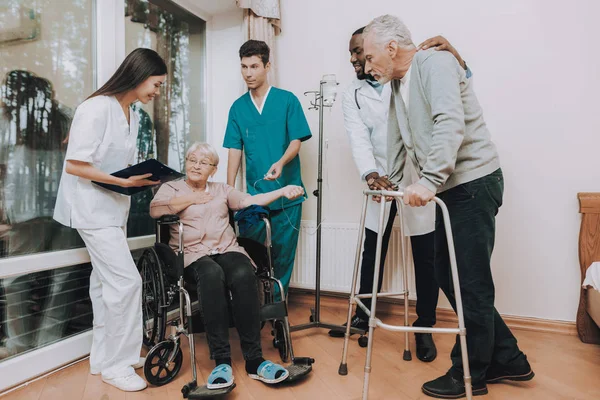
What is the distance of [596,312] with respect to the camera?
201cm

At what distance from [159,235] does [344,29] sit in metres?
1.79

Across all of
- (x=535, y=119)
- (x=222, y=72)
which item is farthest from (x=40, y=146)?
(x=535, y=119)

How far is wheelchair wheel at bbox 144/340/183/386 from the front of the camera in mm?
1645

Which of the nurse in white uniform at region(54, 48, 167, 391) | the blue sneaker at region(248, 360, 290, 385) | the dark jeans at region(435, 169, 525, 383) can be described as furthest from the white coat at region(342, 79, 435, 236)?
the nurse in white uniform at region(54, 48, 167, 391)

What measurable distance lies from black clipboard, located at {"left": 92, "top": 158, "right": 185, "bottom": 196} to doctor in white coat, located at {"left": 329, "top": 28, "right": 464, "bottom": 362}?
0.94 m

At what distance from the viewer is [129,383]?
164 centimetres

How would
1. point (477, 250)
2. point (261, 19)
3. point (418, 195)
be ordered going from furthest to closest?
point (261, 19)
point (477, 250)
point (418, 195)

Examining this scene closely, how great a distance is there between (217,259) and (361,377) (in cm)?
82

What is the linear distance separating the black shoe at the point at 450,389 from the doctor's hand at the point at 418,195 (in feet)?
2.48

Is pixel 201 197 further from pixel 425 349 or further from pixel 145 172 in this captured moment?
pixel 425 349

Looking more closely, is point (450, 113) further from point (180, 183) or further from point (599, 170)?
point (599, 170)

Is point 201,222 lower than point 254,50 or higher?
lower

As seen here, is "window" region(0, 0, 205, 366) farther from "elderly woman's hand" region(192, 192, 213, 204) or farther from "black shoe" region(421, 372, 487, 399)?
"black shoe" region(421, 372, 487, 399)

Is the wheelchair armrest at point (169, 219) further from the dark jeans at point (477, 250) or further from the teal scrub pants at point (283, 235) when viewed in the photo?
the dark jeans at point (477, 250)
